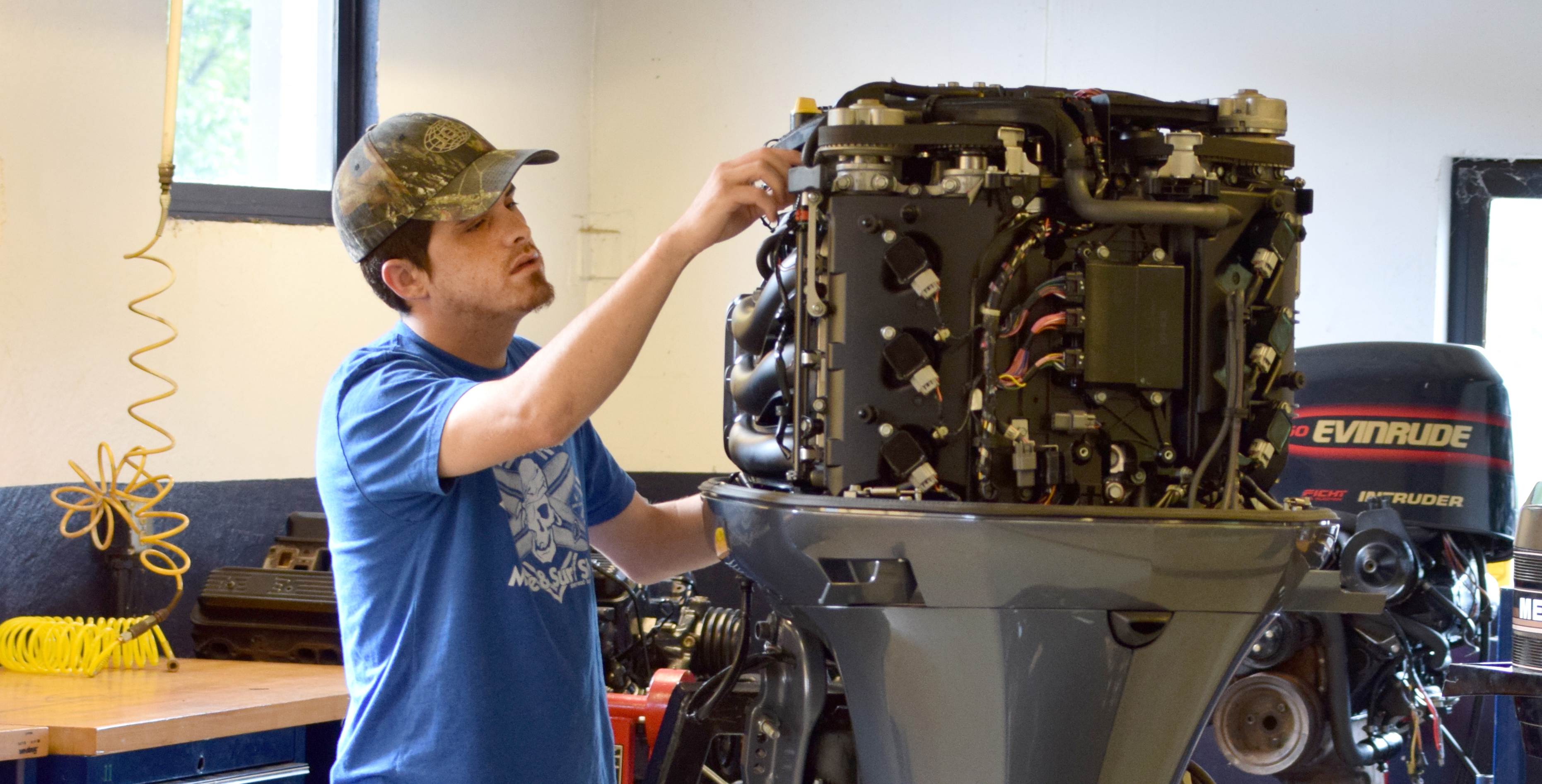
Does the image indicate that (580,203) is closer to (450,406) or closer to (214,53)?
(214,53)

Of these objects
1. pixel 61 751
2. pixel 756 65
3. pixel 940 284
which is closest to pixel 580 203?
pixel 756 65

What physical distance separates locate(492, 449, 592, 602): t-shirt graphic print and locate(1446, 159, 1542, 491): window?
270 centimetres

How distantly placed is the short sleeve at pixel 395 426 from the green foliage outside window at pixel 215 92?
6.12 ft

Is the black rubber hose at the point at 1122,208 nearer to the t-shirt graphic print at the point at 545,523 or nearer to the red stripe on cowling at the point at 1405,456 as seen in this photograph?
the t-shirt graphic print at the point at 545,523

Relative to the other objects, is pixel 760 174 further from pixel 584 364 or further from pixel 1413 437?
pixel 1413 437

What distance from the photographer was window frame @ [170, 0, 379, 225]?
2.96 metres

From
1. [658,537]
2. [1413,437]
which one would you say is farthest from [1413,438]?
[658,537]

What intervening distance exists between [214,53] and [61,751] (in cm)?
177

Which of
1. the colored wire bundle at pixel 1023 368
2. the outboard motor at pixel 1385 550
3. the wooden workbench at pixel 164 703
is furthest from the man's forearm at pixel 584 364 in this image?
the outboard motor at pixel 1385 550

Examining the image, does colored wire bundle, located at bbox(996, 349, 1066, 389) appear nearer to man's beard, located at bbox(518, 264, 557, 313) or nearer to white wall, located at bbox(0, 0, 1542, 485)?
man's beard, located at bbox(518, 264, 557, 313)

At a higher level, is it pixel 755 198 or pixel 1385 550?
pixel 755 198

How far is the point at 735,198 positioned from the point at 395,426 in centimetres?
42

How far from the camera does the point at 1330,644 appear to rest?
2.11m

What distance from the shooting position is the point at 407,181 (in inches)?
60.5
